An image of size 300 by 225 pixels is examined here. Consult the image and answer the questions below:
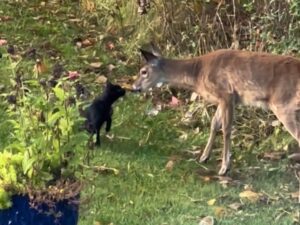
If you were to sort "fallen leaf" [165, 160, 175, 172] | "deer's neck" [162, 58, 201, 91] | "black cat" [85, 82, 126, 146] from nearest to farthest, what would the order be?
1. "fallen leaf" [165, 160, 175, 172]
2. "black cat" [85, 82, 126, 146]
3. "deer's neck" [162, 58, 201, 91]

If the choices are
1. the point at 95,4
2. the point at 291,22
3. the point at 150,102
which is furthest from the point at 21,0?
the point at 291,22

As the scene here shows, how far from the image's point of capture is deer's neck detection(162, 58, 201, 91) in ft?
33.0

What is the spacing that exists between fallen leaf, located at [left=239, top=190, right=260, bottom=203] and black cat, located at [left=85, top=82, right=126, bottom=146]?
1.75 metres

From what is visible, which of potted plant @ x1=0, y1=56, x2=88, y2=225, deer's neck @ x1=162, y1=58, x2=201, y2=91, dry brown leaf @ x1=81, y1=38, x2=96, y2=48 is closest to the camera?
potted plant @ x1=0, y1=56, x2=88, y2=225

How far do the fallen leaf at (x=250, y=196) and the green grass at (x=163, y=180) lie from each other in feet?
0.19

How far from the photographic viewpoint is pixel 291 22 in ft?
34.9

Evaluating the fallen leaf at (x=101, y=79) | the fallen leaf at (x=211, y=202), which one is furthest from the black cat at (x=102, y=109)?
the fallen leaf at (x=101, y=79)

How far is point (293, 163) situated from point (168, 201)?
1547 mm

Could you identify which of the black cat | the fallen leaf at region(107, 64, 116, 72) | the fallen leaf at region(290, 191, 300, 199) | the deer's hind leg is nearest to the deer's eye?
the black cat

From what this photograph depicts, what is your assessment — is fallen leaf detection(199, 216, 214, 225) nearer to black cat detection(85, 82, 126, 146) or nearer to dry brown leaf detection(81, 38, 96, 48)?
black cat detection(85, 82, 126, 146)

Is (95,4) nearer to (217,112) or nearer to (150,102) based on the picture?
(150,102)

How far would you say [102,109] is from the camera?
32.7 feet

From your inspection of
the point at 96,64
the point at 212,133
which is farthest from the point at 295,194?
the point at 96,64

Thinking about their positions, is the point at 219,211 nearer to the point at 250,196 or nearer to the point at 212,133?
the point at 250,196
